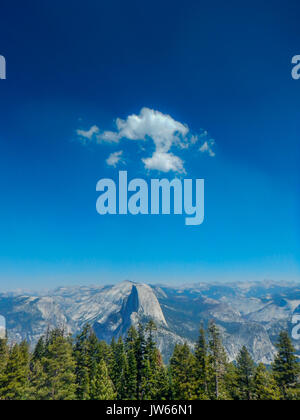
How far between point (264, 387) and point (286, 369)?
11.3ft

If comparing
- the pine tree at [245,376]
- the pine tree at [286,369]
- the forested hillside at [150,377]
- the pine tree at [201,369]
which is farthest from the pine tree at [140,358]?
the pine tree at [286,369]

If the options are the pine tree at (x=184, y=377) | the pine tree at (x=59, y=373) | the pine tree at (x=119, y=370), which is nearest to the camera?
the pine tree at (x=59, y=373)

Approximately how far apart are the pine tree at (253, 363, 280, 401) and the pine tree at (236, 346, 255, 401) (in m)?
0.94

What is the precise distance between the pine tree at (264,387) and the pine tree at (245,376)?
0.94 meters

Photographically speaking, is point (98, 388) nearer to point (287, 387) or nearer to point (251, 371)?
point (251, 371)

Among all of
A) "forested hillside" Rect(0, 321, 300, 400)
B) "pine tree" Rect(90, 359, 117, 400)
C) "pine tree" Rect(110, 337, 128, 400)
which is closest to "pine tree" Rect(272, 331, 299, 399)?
"forested hillside" Rect(0, 321, 300, 400)

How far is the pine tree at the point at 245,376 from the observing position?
1223 inches

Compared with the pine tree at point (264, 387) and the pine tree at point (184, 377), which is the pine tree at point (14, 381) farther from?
the pine tree at point (264, 387)

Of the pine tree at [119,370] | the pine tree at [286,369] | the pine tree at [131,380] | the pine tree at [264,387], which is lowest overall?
the pine tree at [119,370]

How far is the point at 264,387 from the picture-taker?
92.9ft
